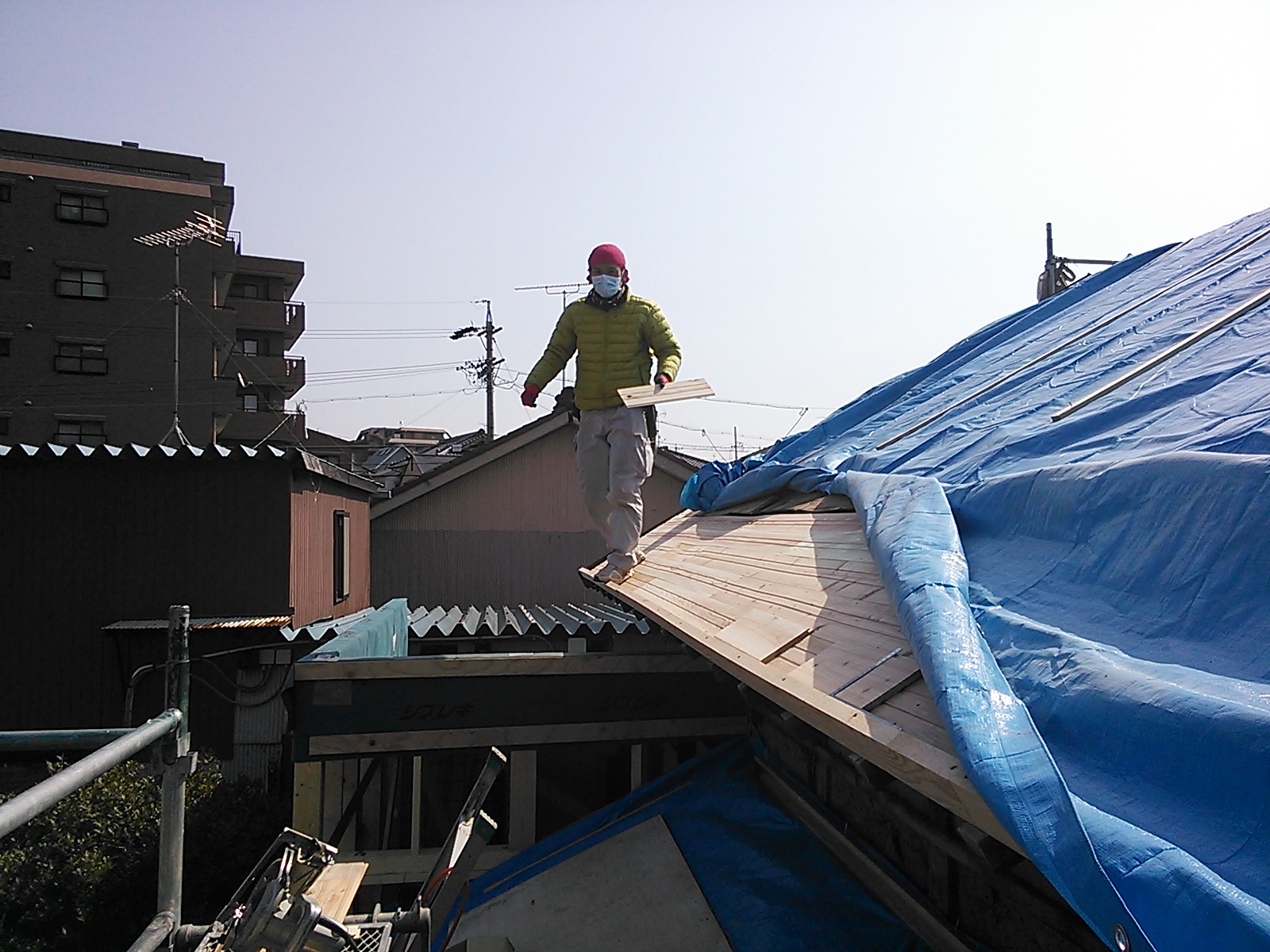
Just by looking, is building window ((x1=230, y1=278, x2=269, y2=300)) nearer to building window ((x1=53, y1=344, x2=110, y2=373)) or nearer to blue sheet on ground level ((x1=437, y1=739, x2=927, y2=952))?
building window ((x1=53, y1=344, x2=110, y2=373))

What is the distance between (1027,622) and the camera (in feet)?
5.66

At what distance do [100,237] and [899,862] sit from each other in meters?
24.9

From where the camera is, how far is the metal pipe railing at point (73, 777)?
1.32m

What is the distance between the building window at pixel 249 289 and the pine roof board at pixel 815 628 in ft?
86.2

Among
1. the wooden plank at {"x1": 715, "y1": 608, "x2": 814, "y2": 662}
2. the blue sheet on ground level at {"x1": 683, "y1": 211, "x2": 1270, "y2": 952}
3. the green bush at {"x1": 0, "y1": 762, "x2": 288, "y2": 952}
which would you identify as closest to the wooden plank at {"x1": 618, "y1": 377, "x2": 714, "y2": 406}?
the blue sheet on ground level at {"x1": 683, "y1": 211, "x2": 1270, "y2": 952}

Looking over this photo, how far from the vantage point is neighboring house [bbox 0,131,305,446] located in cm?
2062

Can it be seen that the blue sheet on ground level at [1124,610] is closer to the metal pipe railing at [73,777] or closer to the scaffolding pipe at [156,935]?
the metal pipe railing at [73,777]

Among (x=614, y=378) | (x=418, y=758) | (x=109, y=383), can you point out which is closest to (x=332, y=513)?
(x=418, y=758)

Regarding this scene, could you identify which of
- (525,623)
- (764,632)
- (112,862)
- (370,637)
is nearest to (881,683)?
→ (764,632)

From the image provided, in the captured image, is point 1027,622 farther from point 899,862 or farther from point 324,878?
point 324,878

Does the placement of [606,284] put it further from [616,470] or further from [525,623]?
[525,623]

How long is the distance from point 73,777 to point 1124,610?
6.70 ft

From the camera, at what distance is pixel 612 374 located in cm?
470

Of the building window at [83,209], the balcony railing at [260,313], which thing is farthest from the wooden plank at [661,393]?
the balcony railing at [260,313]
